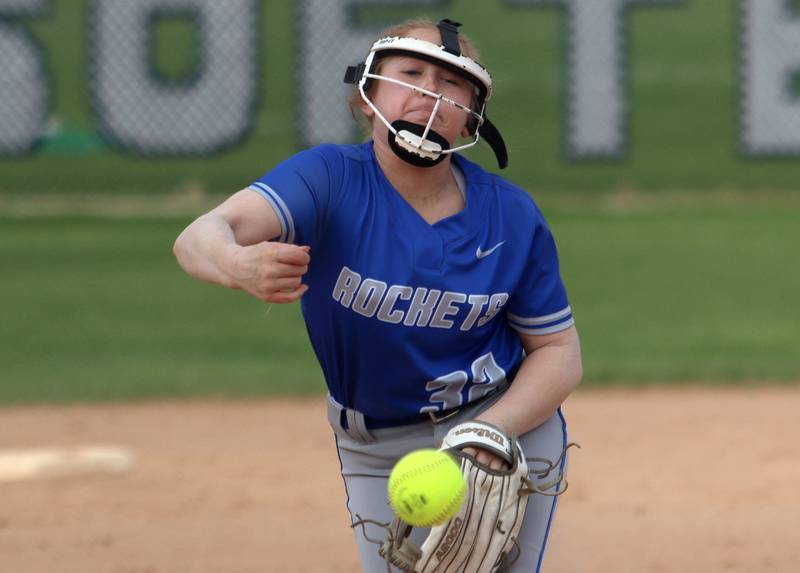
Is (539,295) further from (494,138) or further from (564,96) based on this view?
(564,96)

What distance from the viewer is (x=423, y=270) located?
115 inches

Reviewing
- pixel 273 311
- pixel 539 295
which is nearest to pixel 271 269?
pixel 539 295

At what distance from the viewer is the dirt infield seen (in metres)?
4.71

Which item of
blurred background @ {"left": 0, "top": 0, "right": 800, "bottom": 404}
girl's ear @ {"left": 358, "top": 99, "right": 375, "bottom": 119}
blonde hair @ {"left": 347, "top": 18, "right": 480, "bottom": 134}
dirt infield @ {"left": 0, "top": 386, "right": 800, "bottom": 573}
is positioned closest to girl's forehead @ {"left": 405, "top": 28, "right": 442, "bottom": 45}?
blonde hair @ {"left": 347, "top": 18, "right": 480, "bottom": 134}

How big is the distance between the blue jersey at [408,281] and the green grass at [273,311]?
15.6 feet

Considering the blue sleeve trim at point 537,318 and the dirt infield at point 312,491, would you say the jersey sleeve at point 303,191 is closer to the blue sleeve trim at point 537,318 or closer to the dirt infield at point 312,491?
the blue sleeve trim at point 537,318

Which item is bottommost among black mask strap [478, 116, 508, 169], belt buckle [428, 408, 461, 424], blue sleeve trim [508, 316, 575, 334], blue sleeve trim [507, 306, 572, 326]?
belt buckle [428, 408, 461, 424]

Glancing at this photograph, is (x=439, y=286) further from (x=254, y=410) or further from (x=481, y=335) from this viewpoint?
(x=254, y=410)

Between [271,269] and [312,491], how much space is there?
342 cm

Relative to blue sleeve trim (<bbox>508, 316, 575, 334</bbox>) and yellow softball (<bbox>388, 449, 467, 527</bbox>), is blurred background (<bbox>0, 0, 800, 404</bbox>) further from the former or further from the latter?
yellow softball (<bbox>388, 449, 467, 527</bbox>)

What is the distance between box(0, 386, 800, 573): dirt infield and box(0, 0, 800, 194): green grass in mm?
5794

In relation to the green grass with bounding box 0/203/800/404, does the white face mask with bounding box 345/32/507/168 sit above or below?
above

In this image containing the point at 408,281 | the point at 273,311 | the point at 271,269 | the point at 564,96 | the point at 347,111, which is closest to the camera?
the point at 271,269

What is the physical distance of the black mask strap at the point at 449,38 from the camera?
297cm
